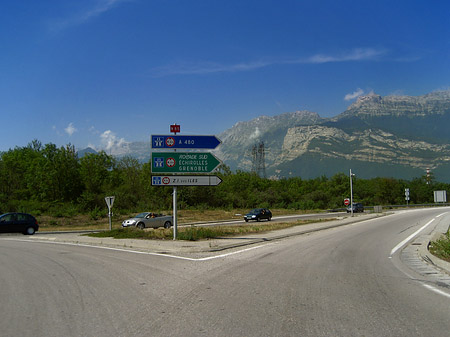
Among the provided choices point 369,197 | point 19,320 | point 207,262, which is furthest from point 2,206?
point 369,197

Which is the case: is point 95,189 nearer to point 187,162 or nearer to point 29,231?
point 29,231

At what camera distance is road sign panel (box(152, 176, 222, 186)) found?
64.6 ft

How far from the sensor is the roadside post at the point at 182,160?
19.6 m

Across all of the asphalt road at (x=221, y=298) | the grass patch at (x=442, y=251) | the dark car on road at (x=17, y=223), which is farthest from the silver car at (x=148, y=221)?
the grass patch at (x=442, y=251)

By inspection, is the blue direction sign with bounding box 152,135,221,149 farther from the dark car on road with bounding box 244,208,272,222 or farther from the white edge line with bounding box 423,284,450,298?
the dark car on road with bounding box 244,208,272,222

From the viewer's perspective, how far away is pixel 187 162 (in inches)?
787

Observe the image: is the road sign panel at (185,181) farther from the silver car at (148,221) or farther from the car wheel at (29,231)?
the car wheel at (29,231)

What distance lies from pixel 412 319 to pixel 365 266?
5.80m

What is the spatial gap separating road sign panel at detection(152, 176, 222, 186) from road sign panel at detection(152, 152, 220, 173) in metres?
0.35

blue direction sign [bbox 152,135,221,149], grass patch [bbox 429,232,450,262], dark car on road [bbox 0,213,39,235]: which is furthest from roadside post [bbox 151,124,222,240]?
dark car on road [bbox 0,213,39,235]

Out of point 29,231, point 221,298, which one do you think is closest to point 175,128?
point 221,298

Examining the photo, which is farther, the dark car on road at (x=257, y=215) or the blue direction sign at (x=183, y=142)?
the dark car on road at (x=257, y=215)

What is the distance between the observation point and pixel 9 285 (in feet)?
30.1

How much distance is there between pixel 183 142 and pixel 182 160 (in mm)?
908
